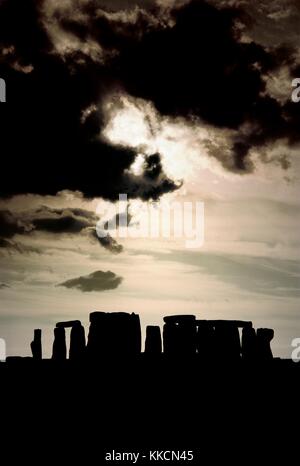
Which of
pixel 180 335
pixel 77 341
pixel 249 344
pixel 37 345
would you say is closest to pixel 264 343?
pixel 249 344

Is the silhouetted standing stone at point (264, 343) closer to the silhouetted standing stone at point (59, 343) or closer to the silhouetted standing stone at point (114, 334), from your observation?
the silhouetted standing stone at point (114, 334)

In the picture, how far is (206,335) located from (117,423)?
11.8 ft

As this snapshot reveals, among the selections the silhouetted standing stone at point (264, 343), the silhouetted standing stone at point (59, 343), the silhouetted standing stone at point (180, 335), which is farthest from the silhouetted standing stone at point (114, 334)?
the silhouetted standing stone at point (264, 343)

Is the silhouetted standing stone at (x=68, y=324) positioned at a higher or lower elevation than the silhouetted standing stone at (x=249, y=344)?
higher

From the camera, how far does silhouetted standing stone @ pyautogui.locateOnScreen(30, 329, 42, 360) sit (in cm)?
2444

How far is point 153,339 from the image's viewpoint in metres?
23.6

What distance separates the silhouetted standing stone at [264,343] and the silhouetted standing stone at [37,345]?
21.3 feet

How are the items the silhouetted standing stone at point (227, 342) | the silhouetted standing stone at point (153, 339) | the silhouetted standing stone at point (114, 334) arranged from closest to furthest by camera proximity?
the silhouetted standing stone at point (114, 334) < the silhouetted standing stone at point (153, 339) < the silhouetted standing stone at point (227, 342)

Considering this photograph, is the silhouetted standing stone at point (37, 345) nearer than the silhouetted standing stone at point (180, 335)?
No

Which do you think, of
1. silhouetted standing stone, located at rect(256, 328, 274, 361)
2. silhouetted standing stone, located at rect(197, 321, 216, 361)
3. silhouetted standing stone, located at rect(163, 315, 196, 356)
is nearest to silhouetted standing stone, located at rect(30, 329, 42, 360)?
silhouetted standing stone, located at rect(163, 315, 196, 356)

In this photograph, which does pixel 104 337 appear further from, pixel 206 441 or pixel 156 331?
pixel 206 441

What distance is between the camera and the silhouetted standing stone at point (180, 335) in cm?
2361

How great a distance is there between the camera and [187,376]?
23516 mm

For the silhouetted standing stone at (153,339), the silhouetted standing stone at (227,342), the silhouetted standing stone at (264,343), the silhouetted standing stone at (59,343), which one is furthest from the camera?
the silhouetted standing stone at (59,343)
